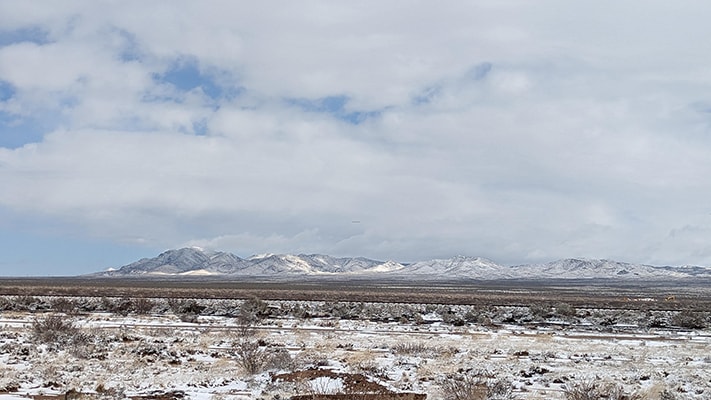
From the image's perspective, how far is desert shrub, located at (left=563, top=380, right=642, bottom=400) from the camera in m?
13.8

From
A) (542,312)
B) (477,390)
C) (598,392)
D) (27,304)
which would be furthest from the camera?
(27,304)

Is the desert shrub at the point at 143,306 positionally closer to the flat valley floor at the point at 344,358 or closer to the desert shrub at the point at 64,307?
the flat valley floor at the point at 344,358

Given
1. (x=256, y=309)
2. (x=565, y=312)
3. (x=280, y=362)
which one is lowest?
(x=565, y=312)

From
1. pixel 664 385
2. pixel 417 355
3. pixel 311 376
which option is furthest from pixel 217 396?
pixel 664 385

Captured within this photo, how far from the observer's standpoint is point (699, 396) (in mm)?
15109

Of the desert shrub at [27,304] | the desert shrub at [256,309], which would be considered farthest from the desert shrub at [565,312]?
the desert shrub at [27,304]

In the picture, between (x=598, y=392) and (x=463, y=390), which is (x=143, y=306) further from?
(x=598, y=392)

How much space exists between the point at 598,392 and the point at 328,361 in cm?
752

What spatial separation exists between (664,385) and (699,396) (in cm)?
106

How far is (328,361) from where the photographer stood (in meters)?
18.7

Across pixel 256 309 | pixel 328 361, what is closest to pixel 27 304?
pixel 256 309

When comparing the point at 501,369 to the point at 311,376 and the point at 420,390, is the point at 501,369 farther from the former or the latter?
the point at 311,376

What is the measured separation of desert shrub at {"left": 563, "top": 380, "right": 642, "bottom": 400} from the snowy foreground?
0.16 metres

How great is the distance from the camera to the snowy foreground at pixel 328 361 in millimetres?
15273
